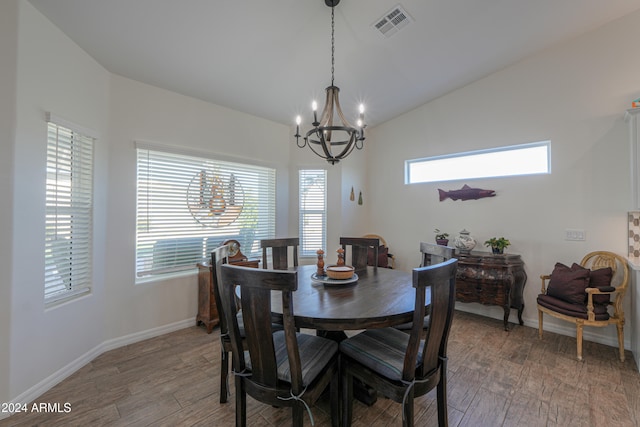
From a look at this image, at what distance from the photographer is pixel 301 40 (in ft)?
8.53

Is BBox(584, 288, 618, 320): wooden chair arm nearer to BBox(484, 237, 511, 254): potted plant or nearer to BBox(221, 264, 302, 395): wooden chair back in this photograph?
BBox(484, 237, 511, 254): potted plant

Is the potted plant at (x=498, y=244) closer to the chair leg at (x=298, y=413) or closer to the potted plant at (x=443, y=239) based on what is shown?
the potted plant at (x=443, y=239)

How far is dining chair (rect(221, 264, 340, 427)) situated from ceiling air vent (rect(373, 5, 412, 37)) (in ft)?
8.41

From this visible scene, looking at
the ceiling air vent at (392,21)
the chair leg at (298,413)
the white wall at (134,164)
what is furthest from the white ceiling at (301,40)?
the chair leg at (298,413)

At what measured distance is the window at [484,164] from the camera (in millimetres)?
3283

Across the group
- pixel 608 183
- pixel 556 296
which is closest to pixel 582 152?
pixel 608 183

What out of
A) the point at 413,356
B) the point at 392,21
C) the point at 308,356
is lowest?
the point at 308,356

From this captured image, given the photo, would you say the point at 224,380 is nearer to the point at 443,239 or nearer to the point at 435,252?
the point at 435,252

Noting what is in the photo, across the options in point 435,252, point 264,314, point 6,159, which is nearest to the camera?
point 264,314

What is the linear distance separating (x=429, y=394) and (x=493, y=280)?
170 centimetres

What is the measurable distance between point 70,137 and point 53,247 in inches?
37.6

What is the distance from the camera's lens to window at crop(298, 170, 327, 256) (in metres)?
4.25

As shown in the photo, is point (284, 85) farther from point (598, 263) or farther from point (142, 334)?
point (598, 263)

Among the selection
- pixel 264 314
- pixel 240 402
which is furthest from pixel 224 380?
pixel 264 314
